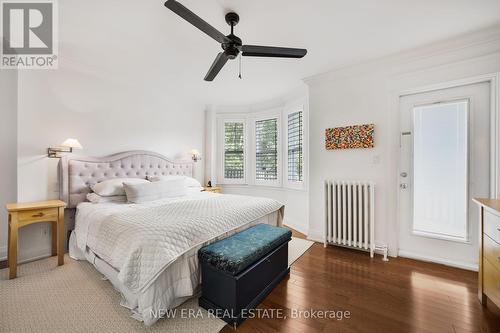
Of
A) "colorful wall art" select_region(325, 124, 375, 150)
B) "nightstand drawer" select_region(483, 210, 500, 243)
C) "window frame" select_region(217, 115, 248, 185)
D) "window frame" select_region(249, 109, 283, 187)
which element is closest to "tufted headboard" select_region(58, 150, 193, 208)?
"window frame" select_region(217, 115, 248, 185)

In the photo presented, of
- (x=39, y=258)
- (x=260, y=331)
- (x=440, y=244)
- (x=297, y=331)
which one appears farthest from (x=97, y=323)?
(x=440, y=244)

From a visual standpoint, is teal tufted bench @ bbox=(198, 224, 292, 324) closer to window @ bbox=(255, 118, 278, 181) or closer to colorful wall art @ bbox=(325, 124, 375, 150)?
colorful wall art @ bbox=(325, 124, 375, 150)

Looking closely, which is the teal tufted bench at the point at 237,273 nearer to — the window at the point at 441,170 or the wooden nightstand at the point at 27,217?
the wooden nightstand at the point at 27,217

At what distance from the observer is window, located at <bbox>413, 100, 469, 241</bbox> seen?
253 cm

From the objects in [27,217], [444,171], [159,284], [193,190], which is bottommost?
[159,284]

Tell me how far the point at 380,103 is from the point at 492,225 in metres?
1.85

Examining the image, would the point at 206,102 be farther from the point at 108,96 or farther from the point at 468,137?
the point at 468,137

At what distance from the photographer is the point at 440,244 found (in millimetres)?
2637

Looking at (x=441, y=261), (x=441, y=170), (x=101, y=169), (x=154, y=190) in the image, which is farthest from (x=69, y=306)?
(x=441, y=170)

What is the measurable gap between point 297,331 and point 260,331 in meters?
0.28

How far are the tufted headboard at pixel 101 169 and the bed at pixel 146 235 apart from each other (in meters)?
0.01

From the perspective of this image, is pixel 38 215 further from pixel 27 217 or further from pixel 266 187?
pixel 266 187

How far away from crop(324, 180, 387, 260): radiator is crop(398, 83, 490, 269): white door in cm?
40

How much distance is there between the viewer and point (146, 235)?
163 centimetres
